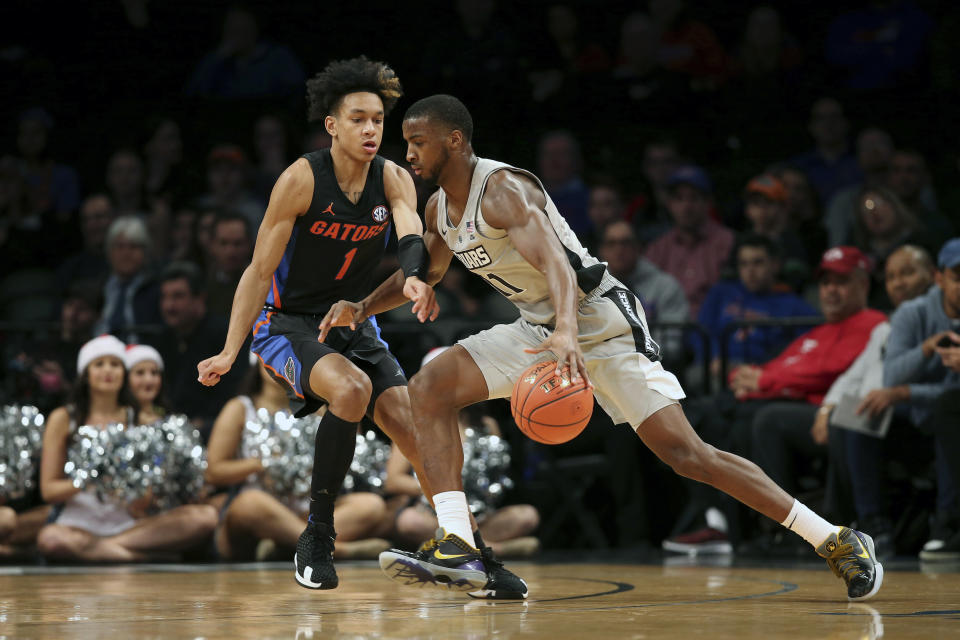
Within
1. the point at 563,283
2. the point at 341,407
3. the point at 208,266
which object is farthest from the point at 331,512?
the point at 208,266

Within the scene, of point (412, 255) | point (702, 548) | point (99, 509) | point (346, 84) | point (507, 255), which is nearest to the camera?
point (507, 255)

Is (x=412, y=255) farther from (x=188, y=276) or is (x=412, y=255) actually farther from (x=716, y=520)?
(x=188, y=276)

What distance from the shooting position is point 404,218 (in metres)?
5.03

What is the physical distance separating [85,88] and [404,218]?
7.12 m

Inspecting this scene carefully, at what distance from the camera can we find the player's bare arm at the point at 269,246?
192 inches

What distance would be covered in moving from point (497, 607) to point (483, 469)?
9.61 feet

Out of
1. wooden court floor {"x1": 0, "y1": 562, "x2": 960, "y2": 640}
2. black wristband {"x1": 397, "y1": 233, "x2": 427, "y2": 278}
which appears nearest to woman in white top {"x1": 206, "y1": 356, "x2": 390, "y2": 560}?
wooden court floor {"x1": 0, "y1": 562, "x2": 960, "y2": 640}

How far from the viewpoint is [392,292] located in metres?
4.88

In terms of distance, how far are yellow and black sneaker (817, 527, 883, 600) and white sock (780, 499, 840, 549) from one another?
2 cm

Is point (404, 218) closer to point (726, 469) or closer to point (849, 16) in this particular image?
point (726, 469)

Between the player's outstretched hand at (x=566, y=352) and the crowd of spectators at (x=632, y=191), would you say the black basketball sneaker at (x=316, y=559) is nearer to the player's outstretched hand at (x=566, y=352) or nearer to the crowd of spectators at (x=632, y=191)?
the player's outstretched hand at (x=566, y=352)

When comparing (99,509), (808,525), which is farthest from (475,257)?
(99,509)

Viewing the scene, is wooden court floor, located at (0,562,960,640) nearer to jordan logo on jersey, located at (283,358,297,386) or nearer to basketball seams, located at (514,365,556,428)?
basketball seams, located at (514,365,556,428)

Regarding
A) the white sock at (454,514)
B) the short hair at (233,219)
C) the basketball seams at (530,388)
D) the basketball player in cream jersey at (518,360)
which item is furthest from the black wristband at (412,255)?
the short hair at (233,219)
